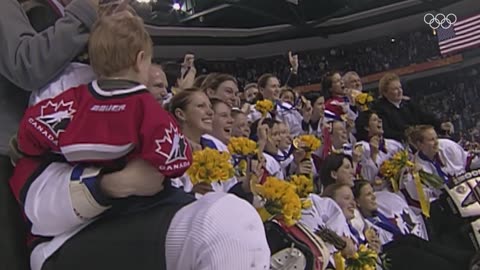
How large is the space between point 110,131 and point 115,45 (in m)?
0.23

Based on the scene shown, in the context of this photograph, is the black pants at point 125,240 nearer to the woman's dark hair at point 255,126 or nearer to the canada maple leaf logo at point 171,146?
the canada maple leaf logo at point 171,146

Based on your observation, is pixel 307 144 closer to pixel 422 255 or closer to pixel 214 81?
pixel 214 81

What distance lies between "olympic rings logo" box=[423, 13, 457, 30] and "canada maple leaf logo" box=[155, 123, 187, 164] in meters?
12.9

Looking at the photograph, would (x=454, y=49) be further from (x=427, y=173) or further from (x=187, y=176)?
(x=187, y=176)

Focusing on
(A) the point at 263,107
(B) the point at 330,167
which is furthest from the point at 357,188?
Answer: (A) the point at 263,107

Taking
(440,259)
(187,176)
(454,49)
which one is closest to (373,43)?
(454,49)

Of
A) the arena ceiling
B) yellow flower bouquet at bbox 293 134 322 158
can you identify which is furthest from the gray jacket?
the arena ceiling

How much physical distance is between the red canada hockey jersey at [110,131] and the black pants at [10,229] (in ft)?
0.51

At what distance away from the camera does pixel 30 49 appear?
5.12 feet

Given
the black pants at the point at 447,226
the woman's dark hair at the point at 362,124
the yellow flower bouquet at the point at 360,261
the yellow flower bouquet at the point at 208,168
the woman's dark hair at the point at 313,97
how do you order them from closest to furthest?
the yellow flower bouquet at the point at 208,168
the yellow flower bouquet at the point at 360,261
the black pants at the point at 447,226
the woman's dark hair at the point at 362,124
the woman's dark hair at the point at 313,97

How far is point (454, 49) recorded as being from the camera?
12.5 metres

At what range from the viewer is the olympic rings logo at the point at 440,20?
13633 millimetres

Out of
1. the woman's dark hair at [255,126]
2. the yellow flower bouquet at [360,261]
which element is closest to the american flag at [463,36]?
the woman's dark hair at [255,126]

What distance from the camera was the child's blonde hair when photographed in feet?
4.98
